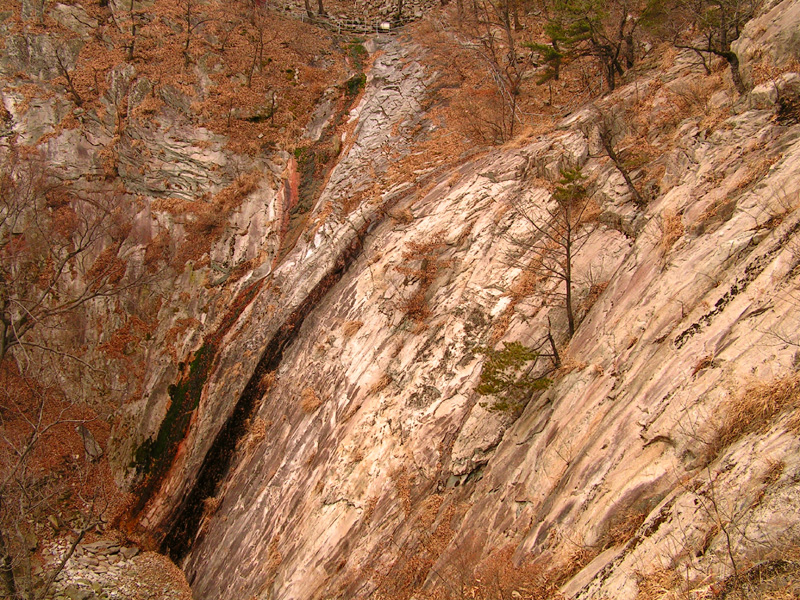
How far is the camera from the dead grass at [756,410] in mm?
4891

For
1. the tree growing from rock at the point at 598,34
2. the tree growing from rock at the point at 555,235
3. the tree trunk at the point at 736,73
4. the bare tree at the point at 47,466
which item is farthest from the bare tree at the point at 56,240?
the tree trunk at the point at 736,73

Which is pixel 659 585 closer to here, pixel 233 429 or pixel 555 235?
pixel 555 235

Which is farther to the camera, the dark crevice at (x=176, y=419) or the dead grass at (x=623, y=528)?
the dark crevice at (x=176, y=419)

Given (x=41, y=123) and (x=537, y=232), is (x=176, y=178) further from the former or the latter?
(x=537, y=232)

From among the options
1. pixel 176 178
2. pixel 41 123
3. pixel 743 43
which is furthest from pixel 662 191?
pixel 41 123

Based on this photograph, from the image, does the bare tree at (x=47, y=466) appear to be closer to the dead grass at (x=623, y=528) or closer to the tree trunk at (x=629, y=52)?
the dead grass at (x=623, y=528)

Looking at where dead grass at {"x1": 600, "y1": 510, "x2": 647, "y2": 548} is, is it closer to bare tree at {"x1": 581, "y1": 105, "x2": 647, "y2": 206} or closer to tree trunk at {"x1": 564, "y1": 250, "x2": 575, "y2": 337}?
tree trunk at {"x1": 564, "y1": 250, "x2": 575, "y2": 337}

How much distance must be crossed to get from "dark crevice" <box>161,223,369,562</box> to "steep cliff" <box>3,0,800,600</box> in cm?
8

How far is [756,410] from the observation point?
5094 millimetres

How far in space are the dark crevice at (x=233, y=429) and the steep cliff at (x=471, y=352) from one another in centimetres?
8

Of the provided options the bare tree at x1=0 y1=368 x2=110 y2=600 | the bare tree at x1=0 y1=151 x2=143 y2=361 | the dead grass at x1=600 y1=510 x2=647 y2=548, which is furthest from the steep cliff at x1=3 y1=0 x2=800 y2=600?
the bare tree at x1=0 y1=368 x2=110 y2=600

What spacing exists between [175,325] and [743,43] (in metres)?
18.0

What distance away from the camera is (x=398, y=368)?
11.4 metres

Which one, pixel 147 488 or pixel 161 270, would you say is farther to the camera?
pixel 161 270
